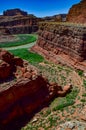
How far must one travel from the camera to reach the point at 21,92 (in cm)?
2297

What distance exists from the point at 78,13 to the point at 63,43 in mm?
17596

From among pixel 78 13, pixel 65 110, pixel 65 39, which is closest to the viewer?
pixel 65 110

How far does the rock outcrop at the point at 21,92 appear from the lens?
21938 mm

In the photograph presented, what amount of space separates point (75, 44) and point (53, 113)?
17026 mm

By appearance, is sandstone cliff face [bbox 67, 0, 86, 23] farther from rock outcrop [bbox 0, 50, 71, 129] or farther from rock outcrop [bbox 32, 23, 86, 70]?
rock outcrop [bbox 0, 50, 71, 129]

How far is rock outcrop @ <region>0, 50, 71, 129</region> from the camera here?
21938mm

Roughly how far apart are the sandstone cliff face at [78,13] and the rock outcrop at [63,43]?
347 inches

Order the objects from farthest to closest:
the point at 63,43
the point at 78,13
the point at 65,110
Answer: the point at 78,13 → the point at 63,43 → the point at 65,110

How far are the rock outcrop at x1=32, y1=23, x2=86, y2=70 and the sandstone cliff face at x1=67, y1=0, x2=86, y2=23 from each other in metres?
8.81

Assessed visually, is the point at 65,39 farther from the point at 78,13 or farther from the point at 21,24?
the point at 21,24

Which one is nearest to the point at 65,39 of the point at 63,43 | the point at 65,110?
the point at 63,43

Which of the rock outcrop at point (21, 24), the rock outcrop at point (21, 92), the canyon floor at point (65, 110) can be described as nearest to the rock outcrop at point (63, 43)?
the canyon floor at point (65, 110)

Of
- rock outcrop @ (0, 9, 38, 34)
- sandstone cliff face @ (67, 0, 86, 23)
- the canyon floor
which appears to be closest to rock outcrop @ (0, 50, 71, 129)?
the canyon floor

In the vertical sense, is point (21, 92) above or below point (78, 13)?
below
